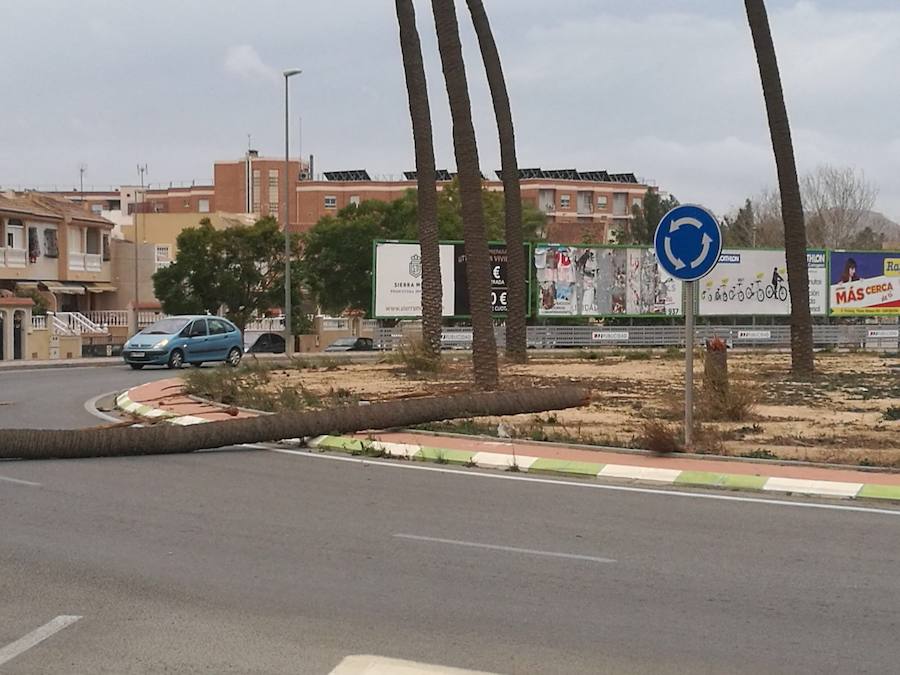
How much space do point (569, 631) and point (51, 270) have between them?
174ft

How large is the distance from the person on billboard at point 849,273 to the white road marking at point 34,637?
47.5 meters

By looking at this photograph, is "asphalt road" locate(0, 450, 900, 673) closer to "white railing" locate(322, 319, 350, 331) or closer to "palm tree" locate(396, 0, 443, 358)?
"palm tree" locate(396, 0, 443, 358)

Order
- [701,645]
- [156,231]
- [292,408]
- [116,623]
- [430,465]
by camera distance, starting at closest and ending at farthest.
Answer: [701,645]
[116,623]
[430,465]
[292,408]
[156,231]

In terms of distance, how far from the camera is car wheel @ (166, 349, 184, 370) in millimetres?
33562

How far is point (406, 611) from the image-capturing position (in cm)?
705

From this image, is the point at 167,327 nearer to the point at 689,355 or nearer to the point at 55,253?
the point at 689,355

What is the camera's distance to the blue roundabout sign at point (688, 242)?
1303cm

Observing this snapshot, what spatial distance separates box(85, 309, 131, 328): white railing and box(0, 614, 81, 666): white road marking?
1935 inches

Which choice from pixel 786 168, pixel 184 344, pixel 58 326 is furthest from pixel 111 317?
pixel 786 168

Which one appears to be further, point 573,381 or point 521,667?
point 573,381

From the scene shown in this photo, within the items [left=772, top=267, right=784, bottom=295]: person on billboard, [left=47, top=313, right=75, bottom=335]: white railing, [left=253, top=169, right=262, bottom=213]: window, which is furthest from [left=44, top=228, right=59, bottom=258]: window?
[left=253, top=169, right=262, bottom=213]: window

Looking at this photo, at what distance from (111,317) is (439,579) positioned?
49596 mm

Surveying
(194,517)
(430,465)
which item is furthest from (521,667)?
(430,465)

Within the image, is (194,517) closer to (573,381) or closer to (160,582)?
(160,582)
